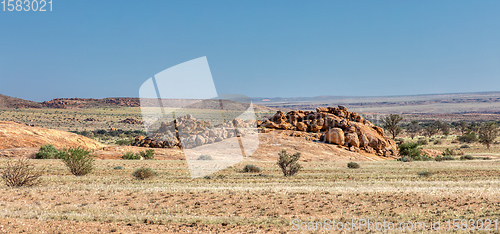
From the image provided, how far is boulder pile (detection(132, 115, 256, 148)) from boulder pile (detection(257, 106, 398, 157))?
393 centimetres

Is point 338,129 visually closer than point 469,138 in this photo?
Yes

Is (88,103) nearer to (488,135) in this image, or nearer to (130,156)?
(130,156)

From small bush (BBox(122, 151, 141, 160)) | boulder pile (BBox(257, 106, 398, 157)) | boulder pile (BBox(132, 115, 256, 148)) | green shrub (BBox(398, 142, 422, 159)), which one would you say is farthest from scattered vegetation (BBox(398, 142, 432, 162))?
small bush (BBox(122, 151, 141, 160))

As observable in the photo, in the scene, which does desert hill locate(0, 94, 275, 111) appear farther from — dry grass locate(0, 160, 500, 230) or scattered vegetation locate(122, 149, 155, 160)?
dry grass locate(0, 160, 500, 230)

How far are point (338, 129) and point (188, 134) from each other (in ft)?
59.8

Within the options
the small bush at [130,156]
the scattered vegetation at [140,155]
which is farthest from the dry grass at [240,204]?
the scattered vegetation at [140,155]

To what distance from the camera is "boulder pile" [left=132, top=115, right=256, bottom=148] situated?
41906 millimetres

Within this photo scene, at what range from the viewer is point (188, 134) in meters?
44.3

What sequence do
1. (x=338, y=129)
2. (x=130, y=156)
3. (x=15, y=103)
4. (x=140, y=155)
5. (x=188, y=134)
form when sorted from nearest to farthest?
(x=130, y=156) < (x=140, y=155) < (x=188, y=134) < (x=338, y=129) < (x=15, y=103)

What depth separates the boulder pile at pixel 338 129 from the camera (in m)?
44.6

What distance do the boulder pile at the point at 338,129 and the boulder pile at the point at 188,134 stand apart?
3.93 m

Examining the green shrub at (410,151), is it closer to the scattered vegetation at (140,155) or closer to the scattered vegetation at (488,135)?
the scattered vegetation at (488,135)

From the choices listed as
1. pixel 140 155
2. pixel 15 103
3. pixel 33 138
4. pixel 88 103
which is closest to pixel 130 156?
pixel 140 155

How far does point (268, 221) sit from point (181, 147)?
32.3 meters
